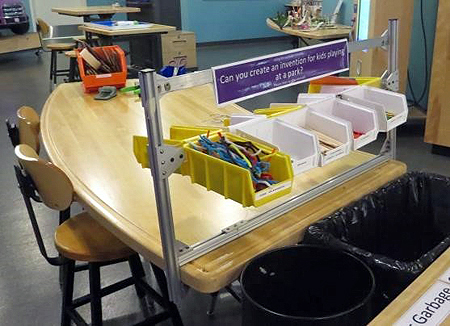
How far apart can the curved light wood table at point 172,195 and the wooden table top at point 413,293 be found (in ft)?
1.07

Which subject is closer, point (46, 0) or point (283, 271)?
point (283, 271)

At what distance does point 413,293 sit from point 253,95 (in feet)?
1.76

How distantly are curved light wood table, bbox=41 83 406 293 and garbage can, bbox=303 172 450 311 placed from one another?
44 millimetres

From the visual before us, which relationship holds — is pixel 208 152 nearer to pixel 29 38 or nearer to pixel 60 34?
pixel 60 34

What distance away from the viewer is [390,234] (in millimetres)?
1503

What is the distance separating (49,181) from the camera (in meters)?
1.48

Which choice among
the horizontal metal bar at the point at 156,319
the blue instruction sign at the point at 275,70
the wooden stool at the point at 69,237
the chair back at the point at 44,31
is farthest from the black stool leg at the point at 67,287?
the chair back at the point at 44,31

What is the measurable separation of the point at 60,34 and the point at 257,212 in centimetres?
596

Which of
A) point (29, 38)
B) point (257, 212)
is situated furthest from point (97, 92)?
point (29, 38)

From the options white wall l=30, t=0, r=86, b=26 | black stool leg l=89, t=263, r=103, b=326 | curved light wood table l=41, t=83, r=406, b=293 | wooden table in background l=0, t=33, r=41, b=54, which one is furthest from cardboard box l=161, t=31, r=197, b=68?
black stool leg l=89, t=263, r=103, b=326

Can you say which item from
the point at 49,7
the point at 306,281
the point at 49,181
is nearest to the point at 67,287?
the point at 49,181

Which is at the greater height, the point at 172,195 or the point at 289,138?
the point at 289,138

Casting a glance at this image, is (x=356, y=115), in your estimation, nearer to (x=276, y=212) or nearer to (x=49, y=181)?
(x=276, y=212)

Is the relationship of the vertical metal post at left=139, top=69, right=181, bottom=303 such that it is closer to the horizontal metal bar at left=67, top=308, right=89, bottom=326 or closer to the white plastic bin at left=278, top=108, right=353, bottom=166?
the white plastic bin at left=278, top=108, right=353, bottom=166
